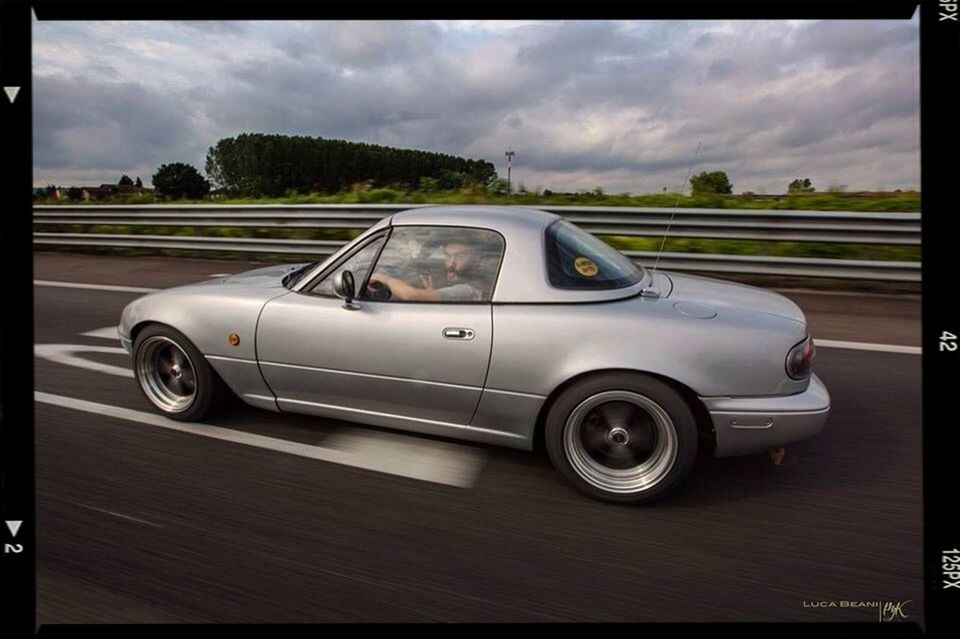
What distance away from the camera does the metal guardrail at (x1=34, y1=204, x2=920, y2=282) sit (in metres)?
6.55

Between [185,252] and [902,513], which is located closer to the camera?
[902,513]

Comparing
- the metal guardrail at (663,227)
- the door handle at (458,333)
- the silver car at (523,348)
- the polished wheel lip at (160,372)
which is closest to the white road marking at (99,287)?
the metal guardrail at (663,227)

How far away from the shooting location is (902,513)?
2820 mm

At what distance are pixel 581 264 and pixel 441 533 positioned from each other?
146 centimetres

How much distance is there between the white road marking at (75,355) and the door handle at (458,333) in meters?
2.80

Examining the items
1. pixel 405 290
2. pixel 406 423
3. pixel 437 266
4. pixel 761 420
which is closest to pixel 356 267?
pixel 405 290

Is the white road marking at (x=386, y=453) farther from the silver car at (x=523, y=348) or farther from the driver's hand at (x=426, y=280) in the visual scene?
the driver's hand at (x=426, y=280)

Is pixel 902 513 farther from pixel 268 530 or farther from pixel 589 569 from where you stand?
pixel 268 530

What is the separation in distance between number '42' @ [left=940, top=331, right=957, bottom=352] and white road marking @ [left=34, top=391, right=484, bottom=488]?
2017 mm

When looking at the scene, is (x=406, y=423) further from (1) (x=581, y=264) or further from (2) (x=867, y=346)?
(2) (x=867, y=346)

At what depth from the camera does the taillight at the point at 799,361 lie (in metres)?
2.80
